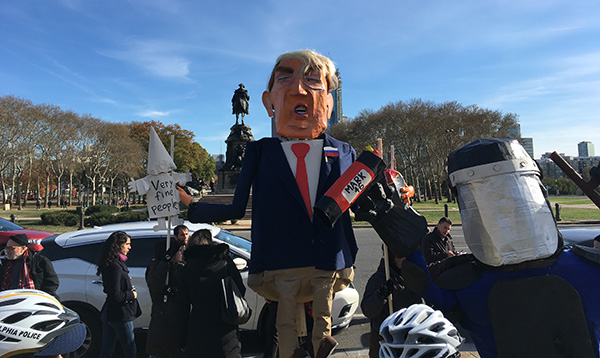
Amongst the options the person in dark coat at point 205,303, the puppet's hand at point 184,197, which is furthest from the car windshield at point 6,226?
the puppet's hand at point 184,197

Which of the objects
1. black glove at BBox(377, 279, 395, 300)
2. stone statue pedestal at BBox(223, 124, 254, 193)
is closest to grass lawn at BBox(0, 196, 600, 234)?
stone statue pedestal at BBox(223, 124, 254, 193)

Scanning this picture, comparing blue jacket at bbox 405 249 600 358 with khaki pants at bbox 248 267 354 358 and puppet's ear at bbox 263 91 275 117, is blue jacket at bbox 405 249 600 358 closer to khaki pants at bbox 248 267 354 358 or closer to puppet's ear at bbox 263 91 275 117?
khaki pants at bbox 248 267 354 358

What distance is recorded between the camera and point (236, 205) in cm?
250

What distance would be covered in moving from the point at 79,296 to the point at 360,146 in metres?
40.3

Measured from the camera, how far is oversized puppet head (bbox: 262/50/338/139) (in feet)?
8.43

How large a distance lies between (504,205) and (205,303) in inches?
102

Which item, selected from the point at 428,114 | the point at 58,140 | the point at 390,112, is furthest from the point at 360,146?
the point at 58,140

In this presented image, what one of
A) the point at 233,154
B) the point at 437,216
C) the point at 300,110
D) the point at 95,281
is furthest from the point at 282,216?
the point at 233,154

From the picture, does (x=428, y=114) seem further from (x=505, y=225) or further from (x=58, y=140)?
(x=505, y=225)

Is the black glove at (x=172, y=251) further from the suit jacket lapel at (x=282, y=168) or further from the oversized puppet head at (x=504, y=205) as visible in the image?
the oversized puppet head at (x=504, y=205)

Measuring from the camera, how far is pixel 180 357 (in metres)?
3.87

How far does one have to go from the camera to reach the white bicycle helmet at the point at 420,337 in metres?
1.46

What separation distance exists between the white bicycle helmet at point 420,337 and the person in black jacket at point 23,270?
405 centimetres

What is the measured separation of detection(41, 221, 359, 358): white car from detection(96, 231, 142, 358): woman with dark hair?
0.55 meters
